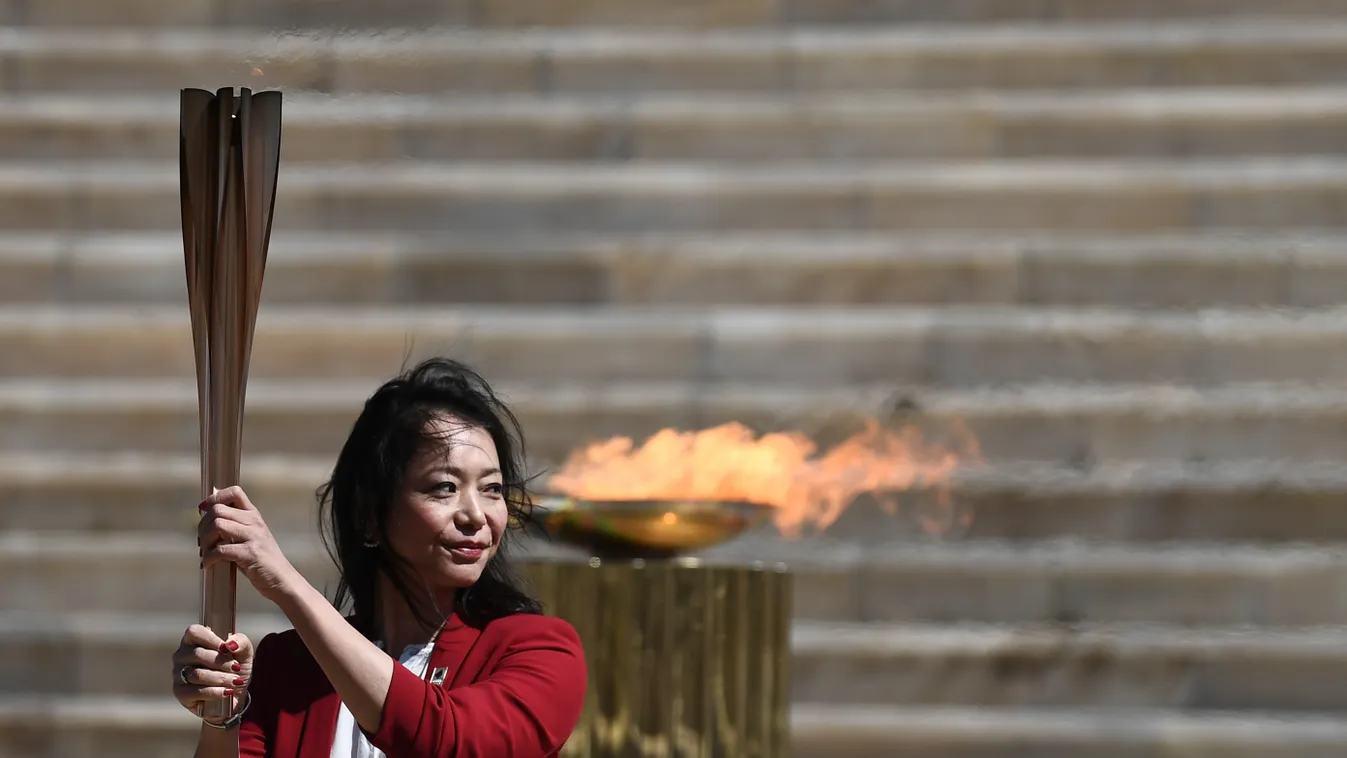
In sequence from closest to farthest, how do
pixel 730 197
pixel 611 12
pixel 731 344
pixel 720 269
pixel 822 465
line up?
pixel 822 465 → pixel 731 344 → pixel 720 269 → pixel 730 197 → pixel 611 12

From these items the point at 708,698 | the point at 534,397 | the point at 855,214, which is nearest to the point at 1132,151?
the point at 855,214

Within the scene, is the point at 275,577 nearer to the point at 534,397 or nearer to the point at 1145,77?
the point at 534,397

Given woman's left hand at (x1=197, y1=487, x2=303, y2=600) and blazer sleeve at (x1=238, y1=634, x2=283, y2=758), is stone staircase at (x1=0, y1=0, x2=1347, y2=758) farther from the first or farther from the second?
woman's left hand at (x1=197, y1=487, x2=303, y2=600)

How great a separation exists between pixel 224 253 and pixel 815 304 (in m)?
4.38

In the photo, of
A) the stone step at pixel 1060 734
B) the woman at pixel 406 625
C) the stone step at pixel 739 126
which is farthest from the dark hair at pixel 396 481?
the stone step at pixel 739 126

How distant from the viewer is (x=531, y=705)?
2439 millimetres

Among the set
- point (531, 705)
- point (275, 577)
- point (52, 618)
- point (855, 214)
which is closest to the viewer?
point (275, 577)

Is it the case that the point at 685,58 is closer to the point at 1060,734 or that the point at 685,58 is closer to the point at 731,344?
the point at 731,344

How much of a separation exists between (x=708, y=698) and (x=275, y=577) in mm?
2503

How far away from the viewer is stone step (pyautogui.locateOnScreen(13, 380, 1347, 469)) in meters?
6.10

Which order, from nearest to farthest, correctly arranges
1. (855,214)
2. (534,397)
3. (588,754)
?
(588,754), (534,397), (855,214)

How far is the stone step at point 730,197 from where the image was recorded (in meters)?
6.59

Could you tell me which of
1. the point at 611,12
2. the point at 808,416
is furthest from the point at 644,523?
the point at 611,12

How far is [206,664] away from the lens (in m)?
2.32
